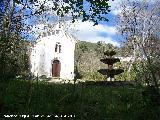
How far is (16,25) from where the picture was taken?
1187 inches

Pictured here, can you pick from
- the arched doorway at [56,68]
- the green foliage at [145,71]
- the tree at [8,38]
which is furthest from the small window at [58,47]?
the green foliage at [145,71]

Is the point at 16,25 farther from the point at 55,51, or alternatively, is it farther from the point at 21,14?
the point at 55,51

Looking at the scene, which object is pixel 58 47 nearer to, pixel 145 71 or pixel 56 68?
pixel 56 68

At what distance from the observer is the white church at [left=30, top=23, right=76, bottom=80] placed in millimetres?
58344

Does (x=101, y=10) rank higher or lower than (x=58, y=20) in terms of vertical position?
lower

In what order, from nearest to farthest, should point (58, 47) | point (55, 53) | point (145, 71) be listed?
point (145, 71), point (55, 53), point (58, 47)

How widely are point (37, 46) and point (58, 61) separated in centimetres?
442

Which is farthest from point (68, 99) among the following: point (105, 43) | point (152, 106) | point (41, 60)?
point (105, 43)

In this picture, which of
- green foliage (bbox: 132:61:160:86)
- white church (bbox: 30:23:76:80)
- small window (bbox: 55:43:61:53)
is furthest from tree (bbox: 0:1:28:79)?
small window (bbox: 55:43:61:53)

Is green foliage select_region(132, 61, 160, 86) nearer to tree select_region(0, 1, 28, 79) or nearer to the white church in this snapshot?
tree select_region(0, 1, 28, 79)

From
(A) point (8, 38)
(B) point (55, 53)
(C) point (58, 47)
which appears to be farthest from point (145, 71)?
(C) point (58, 47)

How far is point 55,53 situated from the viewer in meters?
59.8

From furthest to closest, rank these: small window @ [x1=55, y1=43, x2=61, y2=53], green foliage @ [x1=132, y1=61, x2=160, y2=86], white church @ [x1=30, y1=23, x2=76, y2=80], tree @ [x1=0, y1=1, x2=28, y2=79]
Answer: small window @ [x1=55, y1=43, x2=61, y2=53], white church @ [x1=30, y1=23, x2=76, y2=80], tree @ [x1=0, y1=1, x2=28, y2=79], green foliage @ [x1=132, y1=61, x2=160, y2=86]

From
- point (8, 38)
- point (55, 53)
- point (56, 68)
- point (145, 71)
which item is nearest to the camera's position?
point (145, 71)
